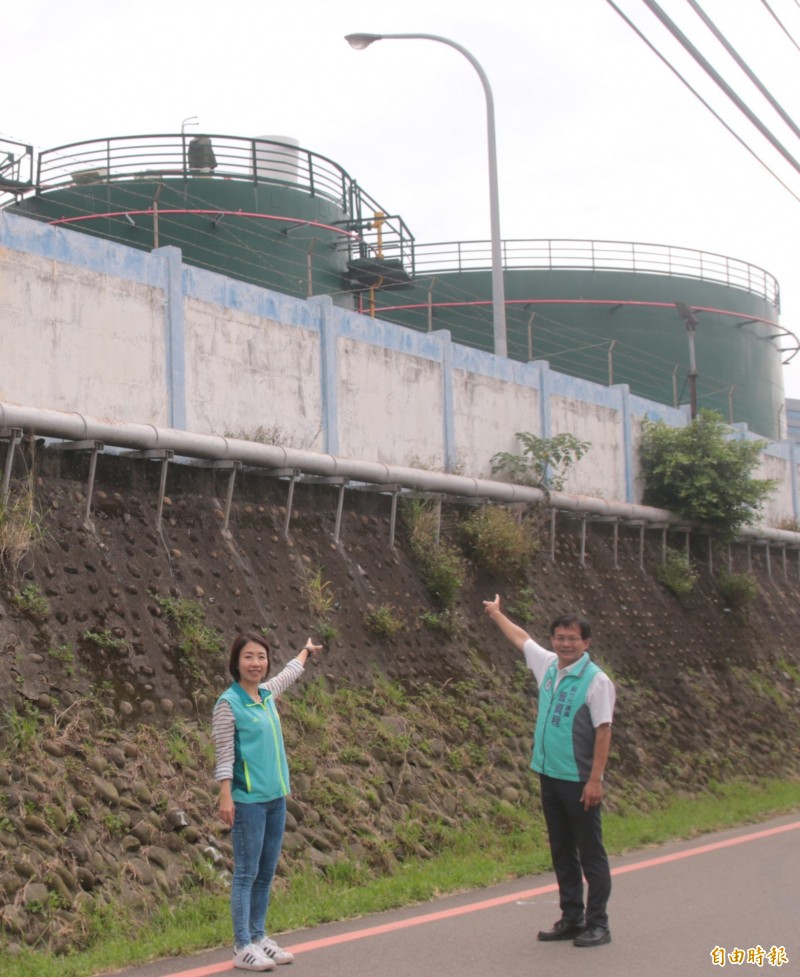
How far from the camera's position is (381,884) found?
32.0 feet

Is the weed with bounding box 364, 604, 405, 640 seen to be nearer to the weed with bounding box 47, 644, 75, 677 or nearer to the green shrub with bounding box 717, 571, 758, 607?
the weed with bounding box 47, 644, 75, 677

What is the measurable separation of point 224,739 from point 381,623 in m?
7.19

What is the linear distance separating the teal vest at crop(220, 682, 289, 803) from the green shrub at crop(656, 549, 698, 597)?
51.8ft

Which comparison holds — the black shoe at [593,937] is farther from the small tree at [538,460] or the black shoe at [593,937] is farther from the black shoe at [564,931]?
the small tree at [538,460]

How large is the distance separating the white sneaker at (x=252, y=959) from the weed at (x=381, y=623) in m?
7.26

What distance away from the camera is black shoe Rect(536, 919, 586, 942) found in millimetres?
7566

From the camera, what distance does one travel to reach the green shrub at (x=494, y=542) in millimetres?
17141

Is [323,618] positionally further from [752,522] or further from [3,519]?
[752,522]

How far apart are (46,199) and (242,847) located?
1901 cm

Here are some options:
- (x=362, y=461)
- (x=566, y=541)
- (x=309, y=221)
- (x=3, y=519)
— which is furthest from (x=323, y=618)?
(x=309, y=221)

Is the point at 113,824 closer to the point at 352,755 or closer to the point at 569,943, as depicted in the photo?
the point at 352,755

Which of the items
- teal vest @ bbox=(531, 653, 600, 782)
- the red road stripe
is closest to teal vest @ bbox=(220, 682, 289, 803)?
the red road stripe

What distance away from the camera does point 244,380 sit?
14945 millimetres

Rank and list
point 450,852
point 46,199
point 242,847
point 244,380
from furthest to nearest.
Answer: point 46,199, point 244,380, point 450,852, point 242,847
